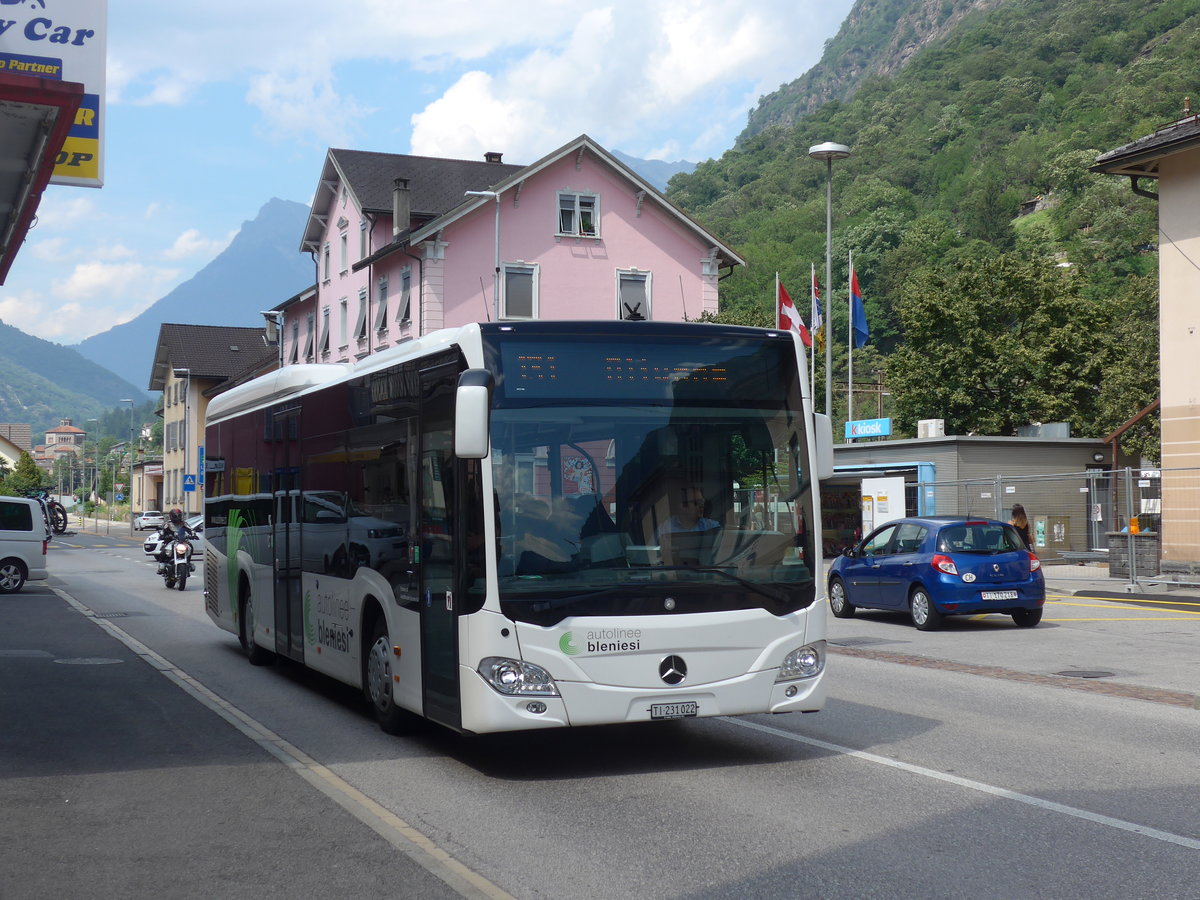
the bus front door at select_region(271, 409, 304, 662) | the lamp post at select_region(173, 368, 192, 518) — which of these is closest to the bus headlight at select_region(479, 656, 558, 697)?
the bus front door at select_region(271, 409, 304, 662)

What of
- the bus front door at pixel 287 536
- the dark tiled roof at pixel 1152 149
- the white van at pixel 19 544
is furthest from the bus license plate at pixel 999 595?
the white van at pixel 19 544

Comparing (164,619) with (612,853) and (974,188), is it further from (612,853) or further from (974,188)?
(974,188)

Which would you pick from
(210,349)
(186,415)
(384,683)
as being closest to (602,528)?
(384,683)

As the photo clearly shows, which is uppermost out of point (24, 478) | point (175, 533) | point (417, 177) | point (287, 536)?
point (417, 177)

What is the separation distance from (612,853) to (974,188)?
105727 mm

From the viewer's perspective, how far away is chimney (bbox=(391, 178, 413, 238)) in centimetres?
4934

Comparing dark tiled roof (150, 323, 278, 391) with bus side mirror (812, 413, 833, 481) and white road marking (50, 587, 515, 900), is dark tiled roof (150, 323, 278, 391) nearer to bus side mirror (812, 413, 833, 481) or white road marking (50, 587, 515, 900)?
white road marking (50, 587, 515, 900)

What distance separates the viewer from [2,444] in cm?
14975

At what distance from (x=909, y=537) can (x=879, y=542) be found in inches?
36.7

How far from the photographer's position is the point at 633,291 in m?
47.8

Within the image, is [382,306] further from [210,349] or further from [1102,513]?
[210,349]

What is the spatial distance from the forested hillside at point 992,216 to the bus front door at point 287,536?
1336 inches

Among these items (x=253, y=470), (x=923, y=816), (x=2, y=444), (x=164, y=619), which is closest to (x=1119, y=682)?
(x=923, y=816)

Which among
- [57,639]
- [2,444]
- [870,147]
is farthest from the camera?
[2,444]
